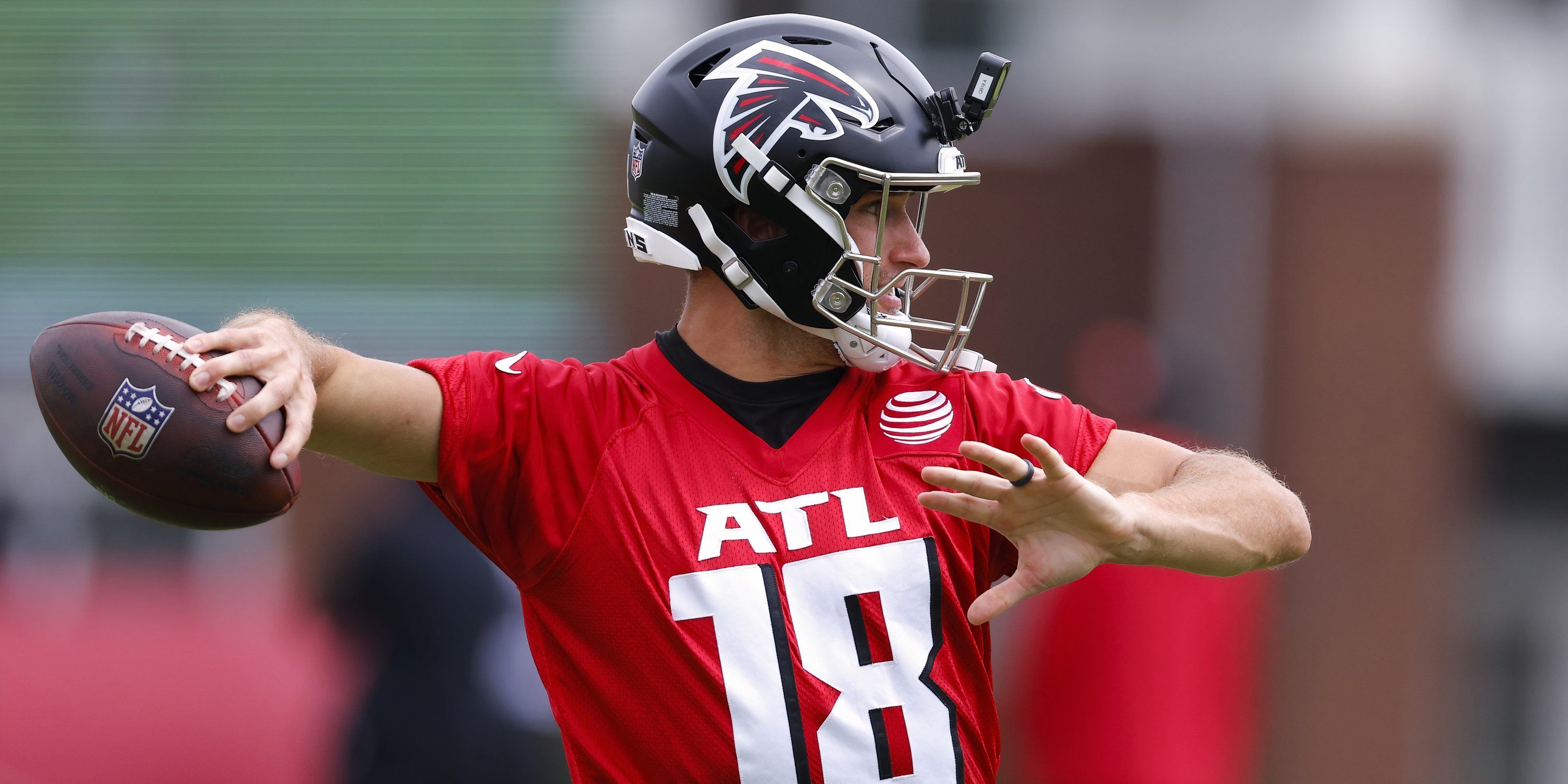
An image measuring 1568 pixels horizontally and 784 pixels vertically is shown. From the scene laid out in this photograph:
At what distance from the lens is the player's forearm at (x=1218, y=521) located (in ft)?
7.89

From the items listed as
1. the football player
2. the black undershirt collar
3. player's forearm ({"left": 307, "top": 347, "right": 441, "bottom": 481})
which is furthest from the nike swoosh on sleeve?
the black undershirt collar

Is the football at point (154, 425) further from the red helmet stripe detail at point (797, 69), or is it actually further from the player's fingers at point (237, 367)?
the red helmet stripe detail at point (797, 69)

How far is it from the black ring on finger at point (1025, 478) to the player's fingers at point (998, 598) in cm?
17

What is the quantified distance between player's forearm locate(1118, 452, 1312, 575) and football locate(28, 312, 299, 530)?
1388mm

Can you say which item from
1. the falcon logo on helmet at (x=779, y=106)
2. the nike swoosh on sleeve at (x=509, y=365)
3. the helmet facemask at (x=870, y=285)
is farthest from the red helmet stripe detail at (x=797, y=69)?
the nike swoosh on sleeve at (x=509, y=365)

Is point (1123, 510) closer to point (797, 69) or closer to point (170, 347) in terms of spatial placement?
point (797, 69)

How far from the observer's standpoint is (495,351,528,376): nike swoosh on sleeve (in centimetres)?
271

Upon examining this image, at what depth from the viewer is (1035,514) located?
233 centimetres

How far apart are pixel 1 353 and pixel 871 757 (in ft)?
23.2

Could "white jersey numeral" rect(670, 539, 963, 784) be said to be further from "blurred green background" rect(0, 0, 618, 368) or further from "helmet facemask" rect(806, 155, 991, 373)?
"blurred green background" rect(0, 0, 618, 368)

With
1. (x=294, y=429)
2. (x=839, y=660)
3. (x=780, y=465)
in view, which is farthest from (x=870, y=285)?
(x=294, y=429)

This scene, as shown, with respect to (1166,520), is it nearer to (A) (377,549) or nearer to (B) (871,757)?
(B) (871,757)

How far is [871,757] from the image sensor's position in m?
2.48

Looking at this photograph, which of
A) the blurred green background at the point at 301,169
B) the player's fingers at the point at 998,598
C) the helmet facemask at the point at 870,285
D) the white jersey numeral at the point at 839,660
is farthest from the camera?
the blurred green background at the point at 301,169
